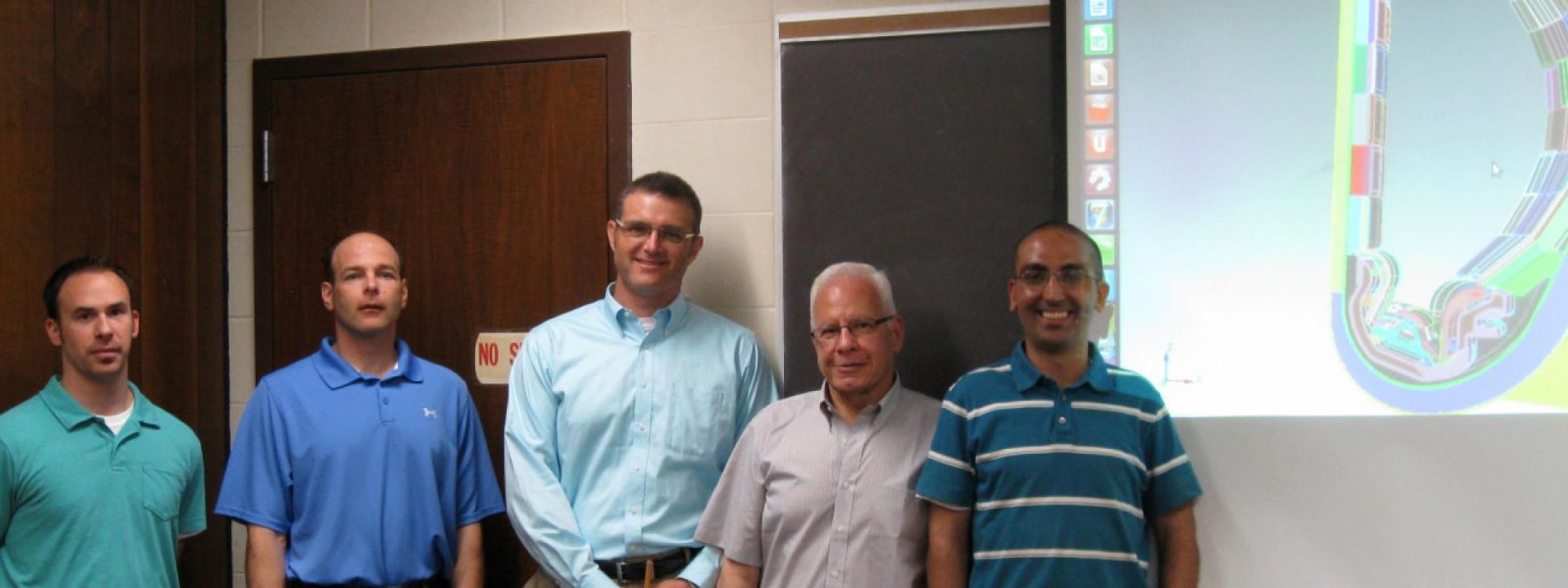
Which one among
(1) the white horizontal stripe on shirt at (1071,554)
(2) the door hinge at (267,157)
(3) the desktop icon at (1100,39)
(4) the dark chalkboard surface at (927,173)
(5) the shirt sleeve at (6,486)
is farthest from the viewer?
(2) the door hinge at (267,157)

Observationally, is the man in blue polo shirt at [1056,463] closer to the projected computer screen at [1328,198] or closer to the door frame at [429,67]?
the projected computer screen at [1328,198]

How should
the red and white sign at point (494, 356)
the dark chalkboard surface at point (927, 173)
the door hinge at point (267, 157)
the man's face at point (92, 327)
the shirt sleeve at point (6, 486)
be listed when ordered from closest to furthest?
the shirt sleeve at point (6, 486) < the man's face at point (92, 327) < the dark chalkboard surface at point (927, 173) < the red and white sign at point (494, 356) < the door hinge at point (267, 157)

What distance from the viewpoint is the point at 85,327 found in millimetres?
1972

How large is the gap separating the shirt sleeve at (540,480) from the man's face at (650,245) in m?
0.24

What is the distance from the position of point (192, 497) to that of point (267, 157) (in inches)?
37.8

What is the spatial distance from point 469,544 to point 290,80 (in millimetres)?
1317

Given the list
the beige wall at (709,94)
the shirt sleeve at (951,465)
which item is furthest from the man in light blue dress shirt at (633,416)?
the shirt sleeve at (951,465)

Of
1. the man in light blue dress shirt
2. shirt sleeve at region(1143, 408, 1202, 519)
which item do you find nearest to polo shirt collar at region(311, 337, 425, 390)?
the man in light blue dress shirt

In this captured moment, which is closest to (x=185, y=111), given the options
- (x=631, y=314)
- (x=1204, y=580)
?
(x=631, y=314)

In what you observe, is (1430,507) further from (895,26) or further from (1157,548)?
(895,26)

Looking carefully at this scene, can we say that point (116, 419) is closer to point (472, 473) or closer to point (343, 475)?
point (343, 475)

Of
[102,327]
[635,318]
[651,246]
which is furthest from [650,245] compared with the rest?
[102,327]

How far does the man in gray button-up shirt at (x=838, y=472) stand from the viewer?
1.88 meters

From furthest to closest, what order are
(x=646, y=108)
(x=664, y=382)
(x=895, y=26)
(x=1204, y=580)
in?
(x=646, y=108) → (x=895, y=26) → (x=664, y=382) → (x=1204, y=580)
